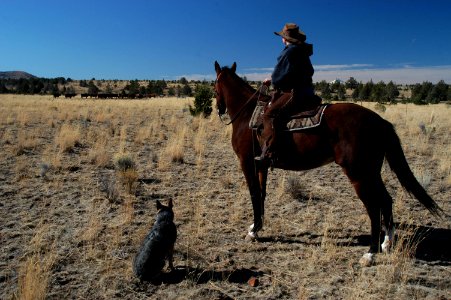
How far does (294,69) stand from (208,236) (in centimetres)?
279

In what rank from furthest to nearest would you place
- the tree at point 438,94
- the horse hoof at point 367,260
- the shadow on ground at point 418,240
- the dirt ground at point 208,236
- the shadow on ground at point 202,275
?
1. the tree at point 438,94
2. the shadow on ground at point 418,240
3. the horse hoof at point 367,260
4. the shadow on ground at point 202,275
5. the dirt ground at point 208,236

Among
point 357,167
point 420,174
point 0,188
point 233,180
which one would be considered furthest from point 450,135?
point 0,188

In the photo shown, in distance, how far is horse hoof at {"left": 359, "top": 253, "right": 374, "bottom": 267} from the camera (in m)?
4.25

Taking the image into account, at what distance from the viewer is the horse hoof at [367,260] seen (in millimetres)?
4254

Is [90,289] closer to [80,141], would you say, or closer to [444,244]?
[444,244]

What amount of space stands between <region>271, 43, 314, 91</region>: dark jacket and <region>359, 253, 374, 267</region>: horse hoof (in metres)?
2.42

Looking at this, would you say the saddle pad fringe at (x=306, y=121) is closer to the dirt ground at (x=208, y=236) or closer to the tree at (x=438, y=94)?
the dirt ground at (x=208, y=236)

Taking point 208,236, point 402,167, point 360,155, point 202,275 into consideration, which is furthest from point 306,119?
point 202,275

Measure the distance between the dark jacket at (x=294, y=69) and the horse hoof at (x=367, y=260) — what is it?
7.94 ft

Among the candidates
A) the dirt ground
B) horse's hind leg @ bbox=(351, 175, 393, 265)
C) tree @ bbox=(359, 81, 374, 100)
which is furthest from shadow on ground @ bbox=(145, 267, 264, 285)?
tree @ bbox=(359, 81, 374, 100)

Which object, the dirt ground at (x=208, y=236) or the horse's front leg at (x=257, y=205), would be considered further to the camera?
the horse's front leg at (x=257, y=205)

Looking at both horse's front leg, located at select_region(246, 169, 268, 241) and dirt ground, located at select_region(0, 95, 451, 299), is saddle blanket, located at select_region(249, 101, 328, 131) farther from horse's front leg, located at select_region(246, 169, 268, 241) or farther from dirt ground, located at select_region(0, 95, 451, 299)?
dirt ground, located at select_region(0, 95, 451, 299)

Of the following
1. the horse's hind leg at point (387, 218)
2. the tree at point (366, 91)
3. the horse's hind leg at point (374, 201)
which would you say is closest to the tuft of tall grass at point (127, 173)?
the horse's hind leg at point (374, 201)

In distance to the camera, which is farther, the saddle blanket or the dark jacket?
the dark jacket
